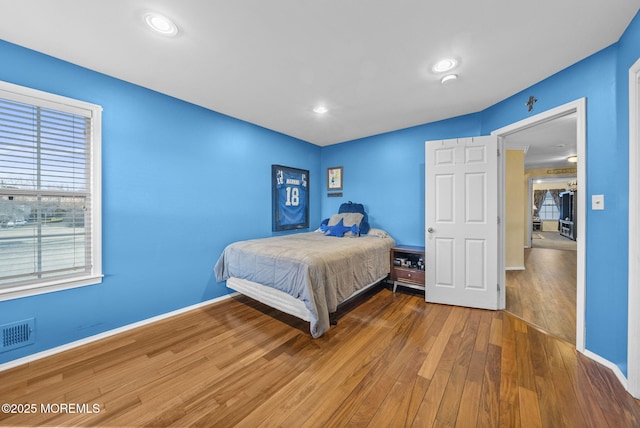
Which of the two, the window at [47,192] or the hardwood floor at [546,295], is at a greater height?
the window at [47,192]

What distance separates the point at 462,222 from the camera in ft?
9.47

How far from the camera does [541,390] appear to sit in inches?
61.1

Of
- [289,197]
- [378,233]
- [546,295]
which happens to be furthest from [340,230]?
[546,295]

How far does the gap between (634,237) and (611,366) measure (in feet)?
3.26

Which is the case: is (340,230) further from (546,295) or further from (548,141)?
(548,141)

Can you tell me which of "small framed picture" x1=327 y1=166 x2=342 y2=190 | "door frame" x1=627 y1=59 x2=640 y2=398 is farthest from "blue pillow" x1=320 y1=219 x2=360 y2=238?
"door frame" x1=627 y1=59 x2=640 y2=398

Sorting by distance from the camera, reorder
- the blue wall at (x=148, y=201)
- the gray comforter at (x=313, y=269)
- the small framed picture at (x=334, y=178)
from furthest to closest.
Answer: the small framed picture at (x=334, y=178)
the gray comforter at (x=313, y=269)
the blue wall at (x=148, y=201)

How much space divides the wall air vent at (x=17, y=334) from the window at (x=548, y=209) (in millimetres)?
Result: 15388

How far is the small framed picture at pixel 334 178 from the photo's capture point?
14.8ft

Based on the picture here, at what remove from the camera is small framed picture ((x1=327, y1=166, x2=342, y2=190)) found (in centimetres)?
450

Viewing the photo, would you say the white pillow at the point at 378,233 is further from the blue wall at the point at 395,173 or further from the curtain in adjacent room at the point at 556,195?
the curtain in adjacent room at the point at 556,195

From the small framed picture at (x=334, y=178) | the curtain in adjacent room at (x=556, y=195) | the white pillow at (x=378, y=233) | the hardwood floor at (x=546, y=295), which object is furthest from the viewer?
the curtain in adjacent room at (x=556, y=195)

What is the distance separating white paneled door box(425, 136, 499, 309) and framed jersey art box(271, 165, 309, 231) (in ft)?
6.97

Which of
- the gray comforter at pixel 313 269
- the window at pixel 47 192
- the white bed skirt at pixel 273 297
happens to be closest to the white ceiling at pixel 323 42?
the window at pixel 47 192
